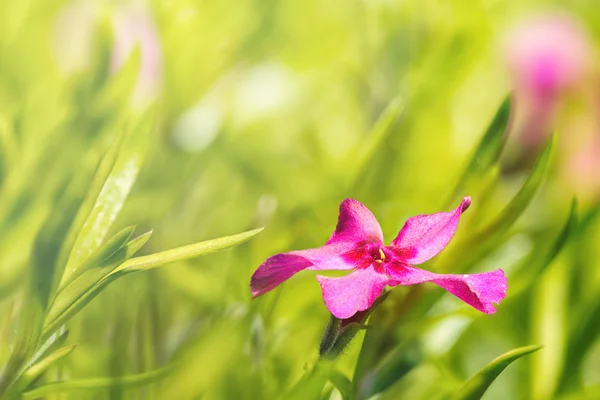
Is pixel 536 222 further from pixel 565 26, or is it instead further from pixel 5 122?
pixel 5 122

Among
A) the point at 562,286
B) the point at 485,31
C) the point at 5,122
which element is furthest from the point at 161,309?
the point at 485,31

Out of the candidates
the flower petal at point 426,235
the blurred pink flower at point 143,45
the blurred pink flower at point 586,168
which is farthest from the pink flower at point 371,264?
the blurred pink flower at point 586,168

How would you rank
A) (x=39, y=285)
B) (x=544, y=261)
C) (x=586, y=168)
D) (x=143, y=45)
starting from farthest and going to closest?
(x=586, y=168) < (x=143, y=45) < (x=544, y=261) < (x=39, y=285)

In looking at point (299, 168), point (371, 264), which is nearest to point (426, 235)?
point (371, 264)

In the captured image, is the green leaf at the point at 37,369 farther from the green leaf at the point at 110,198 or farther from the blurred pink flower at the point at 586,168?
the blurred pink flower at the point at 586,168

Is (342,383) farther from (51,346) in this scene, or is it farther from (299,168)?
(299,168)
